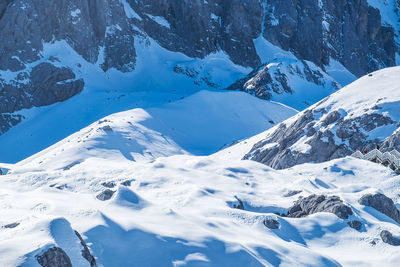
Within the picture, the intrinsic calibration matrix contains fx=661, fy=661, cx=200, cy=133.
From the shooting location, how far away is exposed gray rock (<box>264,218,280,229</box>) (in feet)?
92.8

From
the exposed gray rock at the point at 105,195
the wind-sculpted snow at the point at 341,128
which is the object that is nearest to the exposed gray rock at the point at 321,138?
the wind-sculpted snow at the point at 341,128

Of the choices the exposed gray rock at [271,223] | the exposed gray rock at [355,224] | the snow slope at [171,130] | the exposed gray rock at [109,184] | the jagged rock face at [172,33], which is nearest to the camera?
the exposed gray rock at [271,223]

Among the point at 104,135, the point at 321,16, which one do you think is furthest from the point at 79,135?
the point at 321,16

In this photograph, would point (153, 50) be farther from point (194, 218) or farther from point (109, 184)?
point (194, 218)

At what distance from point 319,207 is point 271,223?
3492 mm

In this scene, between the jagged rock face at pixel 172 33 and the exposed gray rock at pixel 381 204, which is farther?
the jagged rock face at pixel 172 33

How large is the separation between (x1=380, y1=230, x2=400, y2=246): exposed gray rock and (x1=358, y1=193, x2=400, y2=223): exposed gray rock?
4115mm

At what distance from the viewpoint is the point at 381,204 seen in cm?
3234

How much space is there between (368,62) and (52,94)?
7312 centimetres

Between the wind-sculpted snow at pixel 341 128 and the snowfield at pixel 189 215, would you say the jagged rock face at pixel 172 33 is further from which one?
the snowfield at pixel 189 215

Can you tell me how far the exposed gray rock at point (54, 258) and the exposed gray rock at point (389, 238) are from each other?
14574 mm

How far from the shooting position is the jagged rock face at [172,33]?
299 ft

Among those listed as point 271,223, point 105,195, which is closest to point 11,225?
point 105,195

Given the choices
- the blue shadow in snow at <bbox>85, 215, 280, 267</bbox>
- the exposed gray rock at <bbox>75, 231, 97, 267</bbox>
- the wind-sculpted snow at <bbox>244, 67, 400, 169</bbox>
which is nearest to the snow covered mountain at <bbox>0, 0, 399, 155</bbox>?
the wind-sculpted snow at <bbox>244, 67, 400, 169</bbox>
